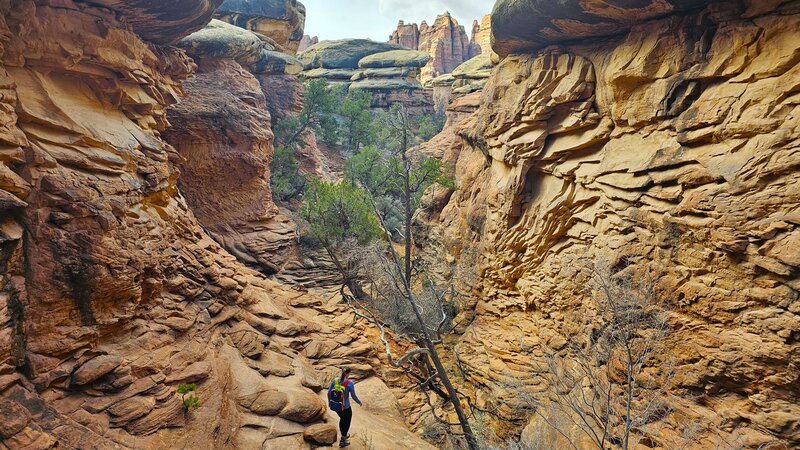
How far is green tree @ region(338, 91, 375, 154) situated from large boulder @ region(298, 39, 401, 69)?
74.5 ft

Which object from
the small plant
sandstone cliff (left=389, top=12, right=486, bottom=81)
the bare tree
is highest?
sandstone cliff (left=389, top=12, right=486, bottom=81)

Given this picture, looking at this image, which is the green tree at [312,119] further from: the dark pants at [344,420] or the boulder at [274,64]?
the dark pants at [344,420]

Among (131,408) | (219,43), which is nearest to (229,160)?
(219,43)

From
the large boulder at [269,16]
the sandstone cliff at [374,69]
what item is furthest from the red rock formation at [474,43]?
the large boulder at [269,16]

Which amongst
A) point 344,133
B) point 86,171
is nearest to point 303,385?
point 86,171

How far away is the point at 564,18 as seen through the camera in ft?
33.0

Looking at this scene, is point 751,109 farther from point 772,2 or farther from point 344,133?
point 344,133

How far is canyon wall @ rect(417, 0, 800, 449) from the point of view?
671 centimetres

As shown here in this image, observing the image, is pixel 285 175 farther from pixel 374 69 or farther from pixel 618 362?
pixel 374 69

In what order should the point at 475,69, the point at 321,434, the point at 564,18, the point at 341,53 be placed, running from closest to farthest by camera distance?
1. the point at 321,434
2. the point at 564,18
3. the point at 475,69
4. the point at 341,53

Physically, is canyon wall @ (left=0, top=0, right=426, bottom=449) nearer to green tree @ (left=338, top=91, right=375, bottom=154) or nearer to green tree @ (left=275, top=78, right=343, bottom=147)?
green tree @ (left=275, top=78, right=343, bottom=147)

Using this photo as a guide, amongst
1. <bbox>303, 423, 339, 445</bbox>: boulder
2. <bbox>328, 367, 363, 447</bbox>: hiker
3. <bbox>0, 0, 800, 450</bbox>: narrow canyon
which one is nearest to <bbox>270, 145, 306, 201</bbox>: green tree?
<bbox>0, 0, 800, 450</bbox>: narrow canyon

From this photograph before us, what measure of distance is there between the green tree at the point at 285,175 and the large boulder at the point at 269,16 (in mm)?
9119

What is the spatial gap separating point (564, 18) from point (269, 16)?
69.0 feet
